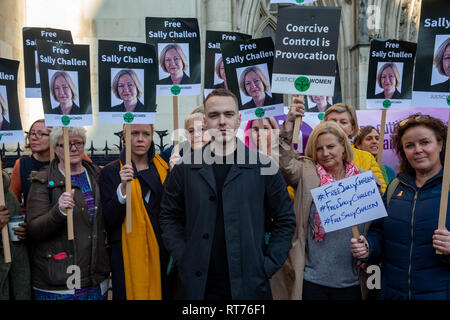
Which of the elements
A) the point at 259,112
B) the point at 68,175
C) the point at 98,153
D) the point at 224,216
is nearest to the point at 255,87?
the point at 259,112

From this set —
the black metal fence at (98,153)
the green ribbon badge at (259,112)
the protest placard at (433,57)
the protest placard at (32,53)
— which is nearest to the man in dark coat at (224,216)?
the green ribbon badge at (259,112)

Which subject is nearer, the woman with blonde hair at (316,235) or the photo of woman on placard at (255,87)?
the woman with blonde hair at (316,235)

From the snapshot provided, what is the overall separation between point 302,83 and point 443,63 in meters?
1.06

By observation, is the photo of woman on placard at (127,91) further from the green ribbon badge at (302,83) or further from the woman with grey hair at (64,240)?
the green ribbon badge at (302,83)

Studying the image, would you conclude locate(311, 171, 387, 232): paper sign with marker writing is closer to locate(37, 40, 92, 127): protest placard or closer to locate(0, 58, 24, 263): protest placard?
locate(37, 40, 92, 127): protest placard

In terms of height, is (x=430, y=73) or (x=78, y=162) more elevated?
(x=430, y=73)

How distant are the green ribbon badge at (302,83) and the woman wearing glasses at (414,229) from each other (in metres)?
0.88

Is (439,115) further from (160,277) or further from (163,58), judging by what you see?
(160,277)

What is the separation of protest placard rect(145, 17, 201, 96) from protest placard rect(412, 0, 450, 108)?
2084 mm

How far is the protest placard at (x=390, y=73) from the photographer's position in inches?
162

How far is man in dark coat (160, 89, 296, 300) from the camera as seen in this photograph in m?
2.48

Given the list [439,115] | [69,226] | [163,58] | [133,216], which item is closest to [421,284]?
[133,216]
